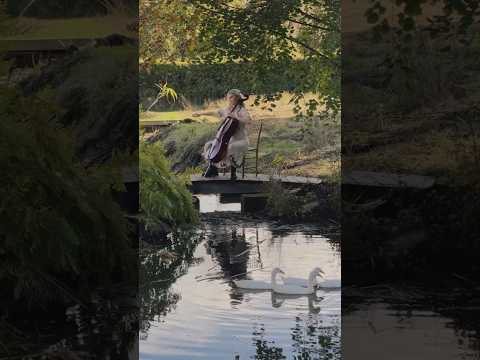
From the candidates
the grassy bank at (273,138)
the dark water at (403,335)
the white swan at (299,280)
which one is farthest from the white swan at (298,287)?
the grassy bank at (273,138)

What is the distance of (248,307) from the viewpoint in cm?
453

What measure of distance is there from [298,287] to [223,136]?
0.93m

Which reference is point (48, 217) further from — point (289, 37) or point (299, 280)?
point (289, 37)

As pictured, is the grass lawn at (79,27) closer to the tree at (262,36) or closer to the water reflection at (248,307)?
the tree at (262,36)

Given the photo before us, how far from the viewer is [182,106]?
4746mm

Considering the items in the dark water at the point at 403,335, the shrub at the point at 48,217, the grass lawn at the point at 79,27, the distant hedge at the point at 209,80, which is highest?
the grass lawn at the point at 79,27

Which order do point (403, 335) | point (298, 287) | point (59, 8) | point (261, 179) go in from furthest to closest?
point (261, 179), point (298, 287), point (59, 8), point (403, 335)

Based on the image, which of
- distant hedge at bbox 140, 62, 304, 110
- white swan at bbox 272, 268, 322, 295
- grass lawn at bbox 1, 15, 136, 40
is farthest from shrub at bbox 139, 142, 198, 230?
grass lawn at bbox 1, 15, 136, 40

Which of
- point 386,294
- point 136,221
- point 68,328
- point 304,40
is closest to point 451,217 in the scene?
point 386,294

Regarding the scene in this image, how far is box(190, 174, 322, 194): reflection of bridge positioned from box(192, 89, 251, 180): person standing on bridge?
39 mm

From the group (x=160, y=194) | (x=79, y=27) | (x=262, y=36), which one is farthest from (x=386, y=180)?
(x=79, y=27)

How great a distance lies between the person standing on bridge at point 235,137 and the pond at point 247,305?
0.30 m

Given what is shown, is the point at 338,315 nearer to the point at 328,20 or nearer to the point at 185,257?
the point at 185,257

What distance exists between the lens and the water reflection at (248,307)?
4520 mm
